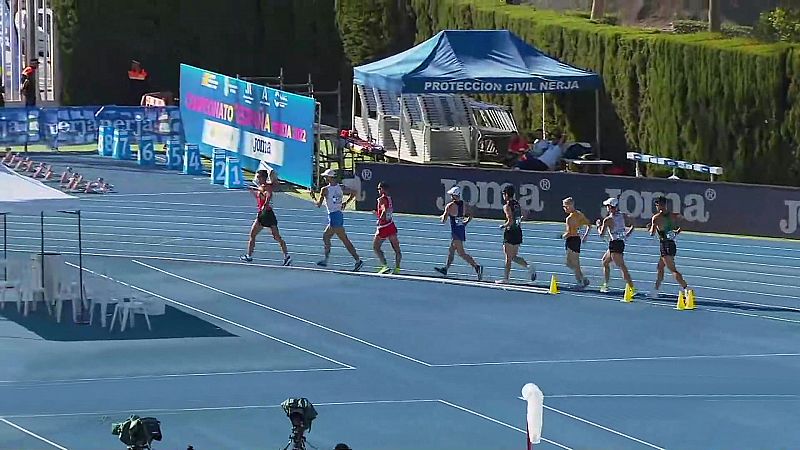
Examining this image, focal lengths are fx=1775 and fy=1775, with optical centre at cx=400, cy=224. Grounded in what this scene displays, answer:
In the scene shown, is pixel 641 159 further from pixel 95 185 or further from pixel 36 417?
pixel 36 417

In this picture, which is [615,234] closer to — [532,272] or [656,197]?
[532,272]

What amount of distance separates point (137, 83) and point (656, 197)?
20.3m

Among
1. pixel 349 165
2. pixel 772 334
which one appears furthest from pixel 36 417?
pixel 349 165

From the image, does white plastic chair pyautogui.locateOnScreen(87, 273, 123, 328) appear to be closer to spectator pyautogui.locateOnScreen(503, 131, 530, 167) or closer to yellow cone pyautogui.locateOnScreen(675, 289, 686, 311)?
yellow cone pyautogui.locateOnScreen(675, 289, 686, 311)

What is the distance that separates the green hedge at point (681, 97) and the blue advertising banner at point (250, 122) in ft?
22.6

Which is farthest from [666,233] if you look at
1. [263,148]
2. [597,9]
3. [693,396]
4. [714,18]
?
[597,9]

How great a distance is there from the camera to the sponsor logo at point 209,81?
3958 cm

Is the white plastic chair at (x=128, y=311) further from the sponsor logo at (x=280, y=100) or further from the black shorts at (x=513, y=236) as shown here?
the sponsor logo at (x=280, y=100)

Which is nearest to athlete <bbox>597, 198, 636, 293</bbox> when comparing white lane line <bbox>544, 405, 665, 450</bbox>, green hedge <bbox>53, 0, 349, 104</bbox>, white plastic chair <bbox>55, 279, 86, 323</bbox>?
white lane line <bbox>544, 405, 665, 450</bbox>

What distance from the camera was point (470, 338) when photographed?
72.8ft

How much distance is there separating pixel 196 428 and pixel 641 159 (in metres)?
20.0

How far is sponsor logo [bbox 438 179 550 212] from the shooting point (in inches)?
1281

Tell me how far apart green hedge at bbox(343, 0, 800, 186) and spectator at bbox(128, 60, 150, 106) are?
10.0 metres

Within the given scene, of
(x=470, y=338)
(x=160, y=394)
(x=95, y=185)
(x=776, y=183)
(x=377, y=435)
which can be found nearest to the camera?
(x=377, y=435)
